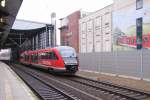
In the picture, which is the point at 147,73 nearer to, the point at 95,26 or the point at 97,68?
the point at 97,68

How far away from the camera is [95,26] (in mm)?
50156

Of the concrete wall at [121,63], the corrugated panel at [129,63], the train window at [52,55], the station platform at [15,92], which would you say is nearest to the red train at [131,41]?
the concrete wall at [121,63]

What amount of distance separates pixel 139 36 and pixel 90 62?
699 cm

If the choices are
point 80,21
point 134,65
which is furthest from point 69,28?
point 134,65

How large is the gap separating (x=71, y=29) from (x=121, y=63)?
35882mm

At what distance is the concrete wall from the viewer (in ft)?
73.4

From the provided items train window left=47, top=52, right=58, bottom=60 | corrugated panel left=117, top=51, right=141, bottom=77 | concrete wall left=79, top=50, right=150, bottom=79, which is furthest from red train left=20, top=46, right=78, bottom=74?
corrugated panel left=117, top=51, right=141, bottom=77

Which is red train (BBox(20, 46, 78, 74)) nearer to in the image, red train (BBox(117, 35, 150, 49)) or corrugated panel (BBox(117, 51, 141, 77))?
corrugated panel (BBox(117, 51, 141, 77))

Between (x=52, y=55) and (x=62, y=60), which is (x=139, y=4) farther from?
(x=62, y=60)

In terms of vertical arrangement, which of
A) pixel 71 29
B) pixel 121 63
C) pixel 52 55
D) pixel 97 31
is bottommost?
pixel 121 63

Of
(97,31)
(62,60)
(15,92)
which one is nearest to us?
(15,92)

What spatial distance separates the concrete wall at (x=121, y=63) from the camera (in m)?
22.4

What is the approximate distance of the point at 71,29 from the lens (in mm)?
61062

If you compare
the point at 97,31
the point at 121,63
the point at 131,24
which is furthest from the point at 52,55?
the point at 97,31
